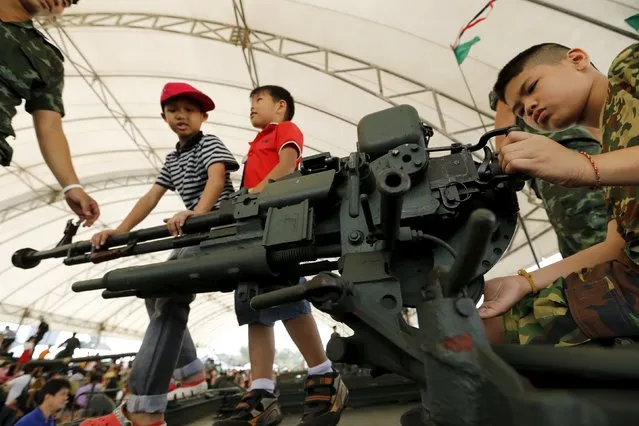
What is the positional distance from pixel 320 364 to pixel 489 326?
648 mm

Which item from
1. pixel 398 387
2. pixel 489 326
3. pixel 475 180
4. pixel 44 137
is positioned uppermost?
pixel 44 137

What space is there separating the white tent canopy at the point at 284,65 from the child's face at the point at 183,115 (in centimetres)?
359

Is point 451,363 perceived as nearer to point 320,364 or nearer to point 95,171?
point 320,364

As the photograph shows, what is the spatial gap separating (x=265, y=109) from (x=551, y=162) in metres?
1.51

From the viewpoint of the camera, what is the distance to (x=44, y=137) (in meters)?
1.68

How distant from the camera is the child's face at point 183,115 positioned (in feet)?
6.06

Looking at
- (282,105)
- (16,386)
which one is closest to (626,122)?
(282,105)

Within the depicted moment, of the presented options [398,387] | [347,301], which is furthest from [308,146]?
[347,301]

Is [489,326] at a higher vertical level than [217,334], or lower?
lower

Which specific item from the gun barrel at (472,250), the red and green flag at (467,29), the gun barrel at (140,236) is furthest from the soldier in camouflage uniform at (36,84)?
the red and green flag at (467,29)

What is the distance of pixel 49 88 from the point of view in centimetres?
168

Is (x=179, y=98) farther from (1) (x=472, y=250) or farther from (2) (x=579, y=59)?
(1) (x=472, y=250)

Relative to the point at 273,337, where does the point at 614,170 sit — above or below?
above

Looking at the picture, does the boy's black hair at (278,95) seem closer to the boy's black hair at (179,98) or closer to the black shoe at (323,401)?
the boy's black hair at (179,98)
